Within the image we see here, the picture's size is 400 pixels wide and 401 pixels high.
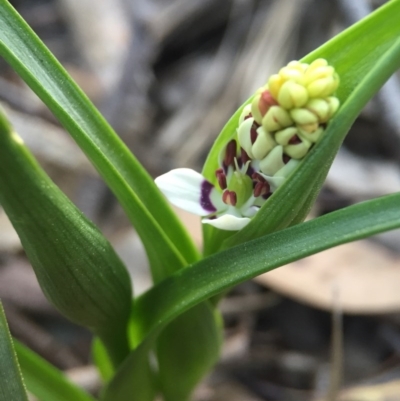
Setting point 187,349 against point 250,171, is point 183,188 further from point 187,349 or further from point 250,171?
point 187,349

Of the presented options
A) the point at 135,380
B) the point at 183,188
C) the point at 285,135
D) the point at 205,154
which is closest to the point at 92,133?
the point at 183,188

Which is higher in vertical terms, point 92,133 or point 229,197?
point 92,133

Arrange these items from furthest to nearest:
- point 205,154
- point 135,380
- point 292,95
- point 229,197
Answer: point 205,154
point 135,380
point 229,197
point 292,95

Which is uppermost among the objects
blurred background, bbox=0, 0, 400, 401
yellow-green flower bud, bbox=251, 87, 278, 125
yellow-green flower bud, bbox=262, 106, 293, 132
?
yellow-green flower bud, bbox=251, 87, 278, 125

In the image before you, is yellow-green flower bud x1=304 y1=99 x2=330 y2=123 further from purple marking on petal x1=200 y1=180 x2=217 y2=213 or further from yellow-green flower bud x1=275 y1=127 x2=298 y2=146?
purple marking on petal x1=200 y1=180 x2=217 y2=213

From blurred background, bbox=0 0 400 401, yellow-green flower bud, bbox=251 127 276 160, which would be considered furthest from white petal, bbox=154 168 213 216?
blurred background, bbox=0 0 400 401

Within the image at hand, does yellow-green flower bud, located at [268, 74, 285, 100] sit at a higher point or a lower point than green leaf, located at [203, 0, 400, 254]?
higher

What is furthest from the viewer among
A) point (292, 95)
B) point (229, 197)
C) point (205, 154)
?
point (205, 154)
